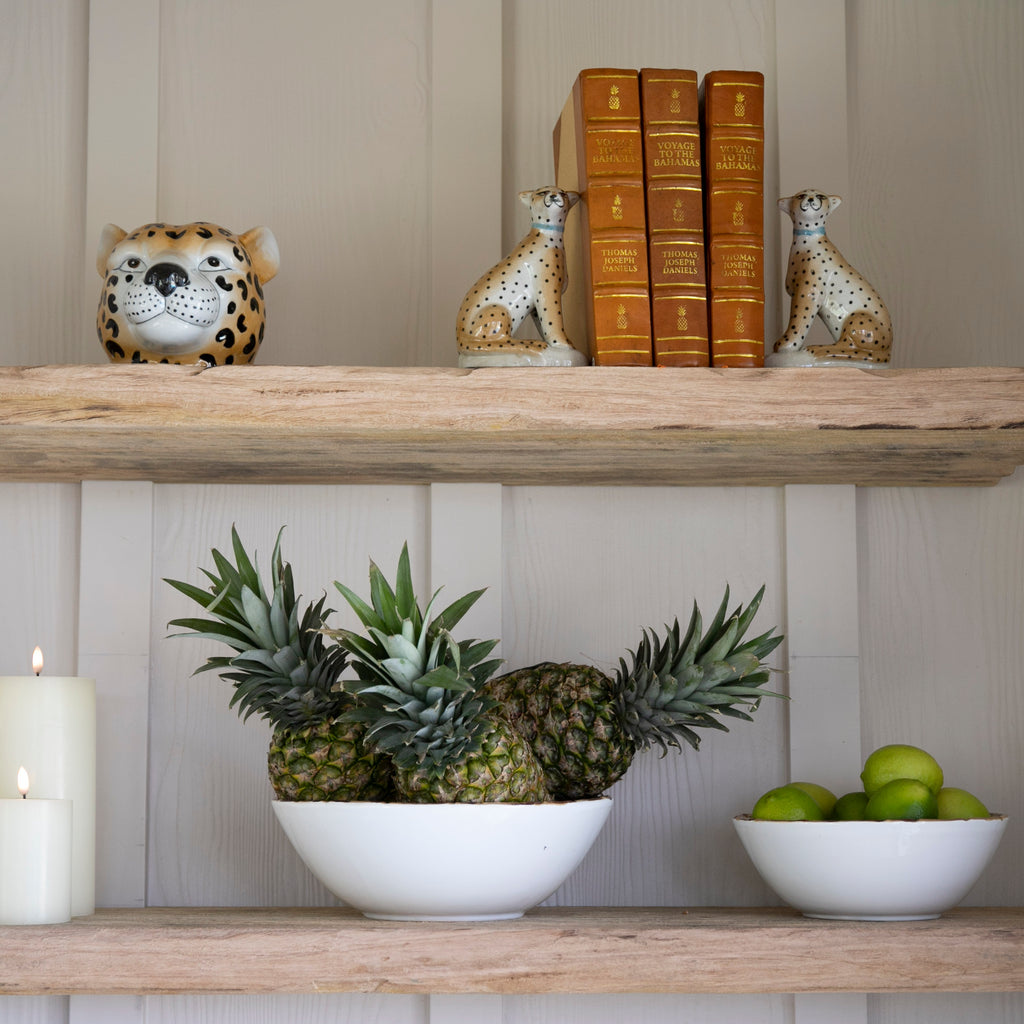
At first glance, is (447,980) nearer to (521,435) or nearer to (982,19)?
(521,435)

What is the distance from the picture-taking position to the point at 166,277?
3.22 feet

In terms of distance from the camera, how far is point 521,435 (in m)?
0.96

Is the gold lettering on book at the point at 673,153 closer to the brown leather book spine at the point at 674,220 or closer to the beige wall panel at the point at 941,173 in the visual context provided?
the brown leather book spine at the point at 674,220

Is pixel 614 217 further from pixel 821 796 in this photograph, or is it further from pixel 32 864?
pixel 32 864

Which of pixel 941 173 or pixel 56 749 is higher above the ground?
pixel 941 173

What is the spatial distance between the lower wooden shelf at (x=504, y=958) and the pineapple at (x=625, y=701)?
0.14m

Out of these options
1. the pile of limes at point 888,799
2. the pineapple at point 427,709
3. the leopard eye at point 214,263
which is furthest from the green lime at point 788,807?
the leopard eye at point 214,263

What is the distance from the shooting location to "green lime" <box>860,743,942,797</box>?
3.29 feet

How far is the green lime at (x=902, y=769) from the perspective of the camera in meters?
1.00

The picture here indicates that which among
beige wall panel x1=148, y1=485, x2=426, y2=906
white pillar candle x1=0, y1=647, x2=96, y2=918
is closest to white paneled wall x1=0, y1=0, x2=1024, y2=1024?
beige wall panel x1=148, y1=485, x2=426, y2=906

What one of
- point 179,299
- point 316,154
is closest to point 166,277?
point 179,299

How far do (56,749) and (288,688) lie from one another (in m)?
0.21

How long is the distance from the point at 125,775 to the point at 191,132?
0.64m

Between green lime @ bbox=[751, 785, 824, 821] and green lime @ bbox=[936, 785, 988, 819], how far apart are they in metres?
0.10
